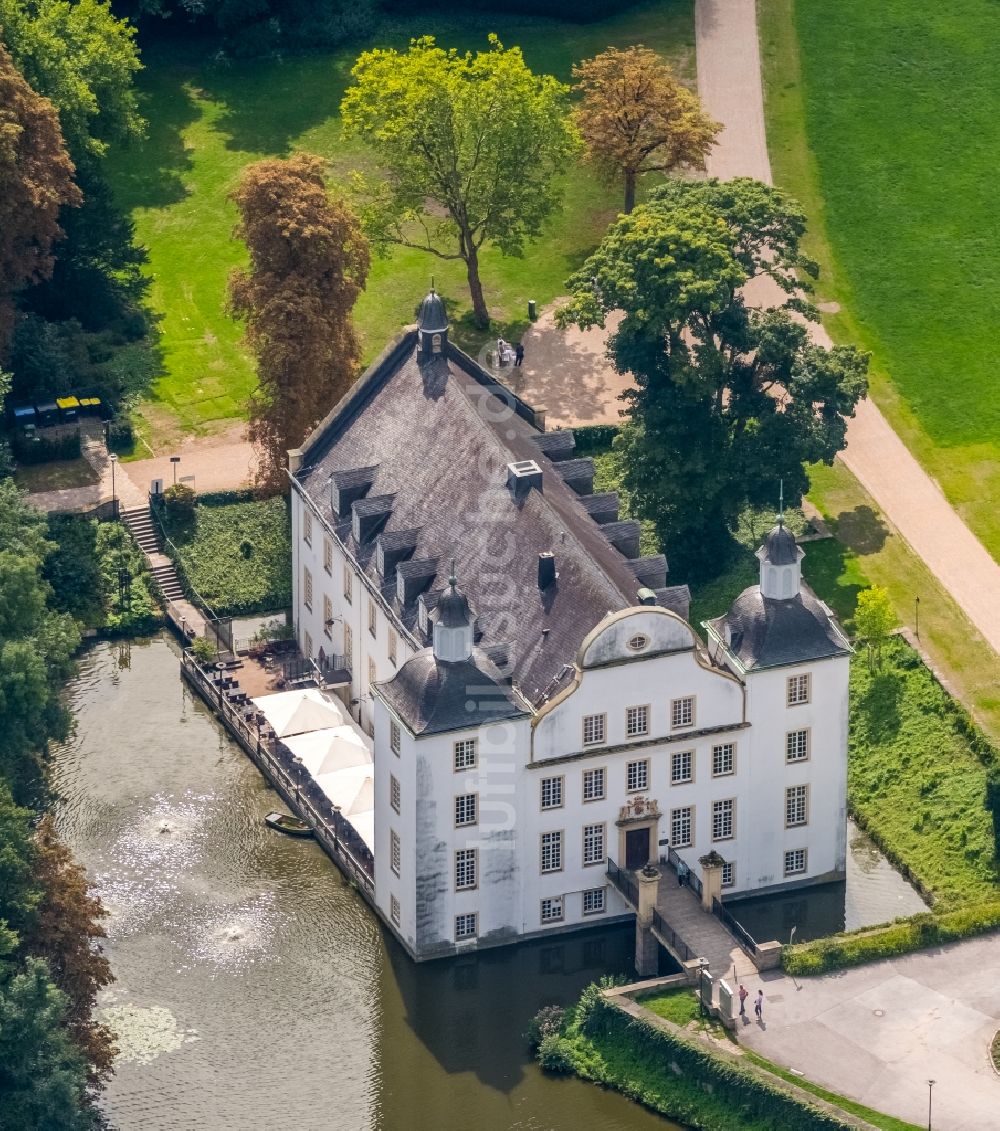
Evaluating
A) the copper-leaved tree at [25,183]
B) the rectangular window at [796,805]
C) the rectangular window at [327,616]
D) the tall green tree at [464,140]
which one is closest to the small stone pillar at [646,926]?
the rectangular window at [796,805]

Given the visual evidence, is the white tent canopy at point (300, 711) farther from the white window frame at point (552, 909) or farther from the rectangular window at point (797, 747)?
the rectangular window at point (797, 747)

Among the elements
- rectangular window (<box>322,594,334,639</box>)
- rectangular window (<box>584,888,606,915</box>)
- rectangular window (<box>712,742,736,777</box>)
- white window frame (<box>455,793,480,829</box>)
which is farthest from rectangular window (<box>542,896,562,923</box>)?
rectangular window (<box>322,594,334,639</box>)

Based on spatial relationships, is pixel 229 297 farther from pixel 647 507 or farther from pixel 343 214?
pixel 647 507

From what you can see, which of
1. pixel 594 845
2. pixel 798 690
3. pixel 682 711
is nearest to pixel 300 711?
pixel 594 845

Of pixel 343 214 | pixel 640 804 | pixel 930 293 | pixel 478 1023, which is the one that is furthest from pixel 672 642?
pixel 930 293

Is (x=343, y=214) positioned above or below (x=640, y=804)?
above

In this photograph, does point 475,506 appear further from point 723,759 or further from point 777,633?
point 723,759
